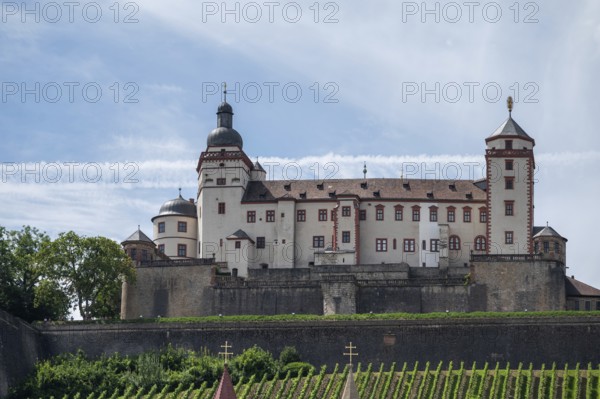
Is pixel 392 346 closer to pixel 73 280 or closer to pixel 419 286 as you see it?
pixel 419 286

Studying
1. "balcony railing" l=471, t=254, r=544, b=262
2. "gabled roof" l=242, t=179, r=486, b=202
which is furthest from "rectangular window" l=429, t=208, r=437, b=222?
"balcony railing" l=471, t=254, r=544, b=262

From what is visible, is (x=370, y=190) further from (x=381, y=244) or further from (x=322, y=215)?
(x=381, y=244)

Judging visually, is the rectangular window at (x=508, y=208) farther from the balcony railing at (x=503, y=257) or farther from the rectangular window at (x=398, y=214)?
the rectangular window at (x=398, y=214)

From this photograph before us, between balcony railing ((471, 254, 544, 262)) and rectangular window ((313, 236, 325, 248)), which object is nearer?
balcony railing ((471, 254, 544, 262))

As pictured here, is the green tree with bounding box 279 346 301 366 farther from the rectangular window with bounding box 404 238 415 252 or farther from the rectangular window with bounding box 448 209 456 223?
the rectangular window with bounding box 448 209 456 223

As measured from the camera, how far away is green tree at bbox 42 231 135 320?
3270 inches

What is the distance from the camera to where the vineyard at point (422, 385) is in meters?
69.9

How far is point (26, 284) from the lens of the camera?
3317 inches

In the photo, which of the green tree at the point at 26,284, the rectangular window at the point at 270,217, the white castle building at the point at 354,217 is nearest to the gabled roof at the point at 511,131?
the white castle building at the point at 354,217

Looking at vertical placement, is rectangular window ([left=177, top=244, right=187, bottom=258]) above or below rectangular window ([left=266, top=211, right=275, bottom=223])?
below

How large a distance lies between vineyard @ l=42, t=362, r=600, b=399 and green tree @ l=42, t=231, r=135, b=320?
11.2 meters

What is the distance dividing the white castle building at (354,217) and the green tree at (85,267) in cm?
1090

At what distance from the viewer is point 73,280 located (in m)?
83.4

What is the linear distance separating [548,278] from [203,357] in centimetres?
2339
